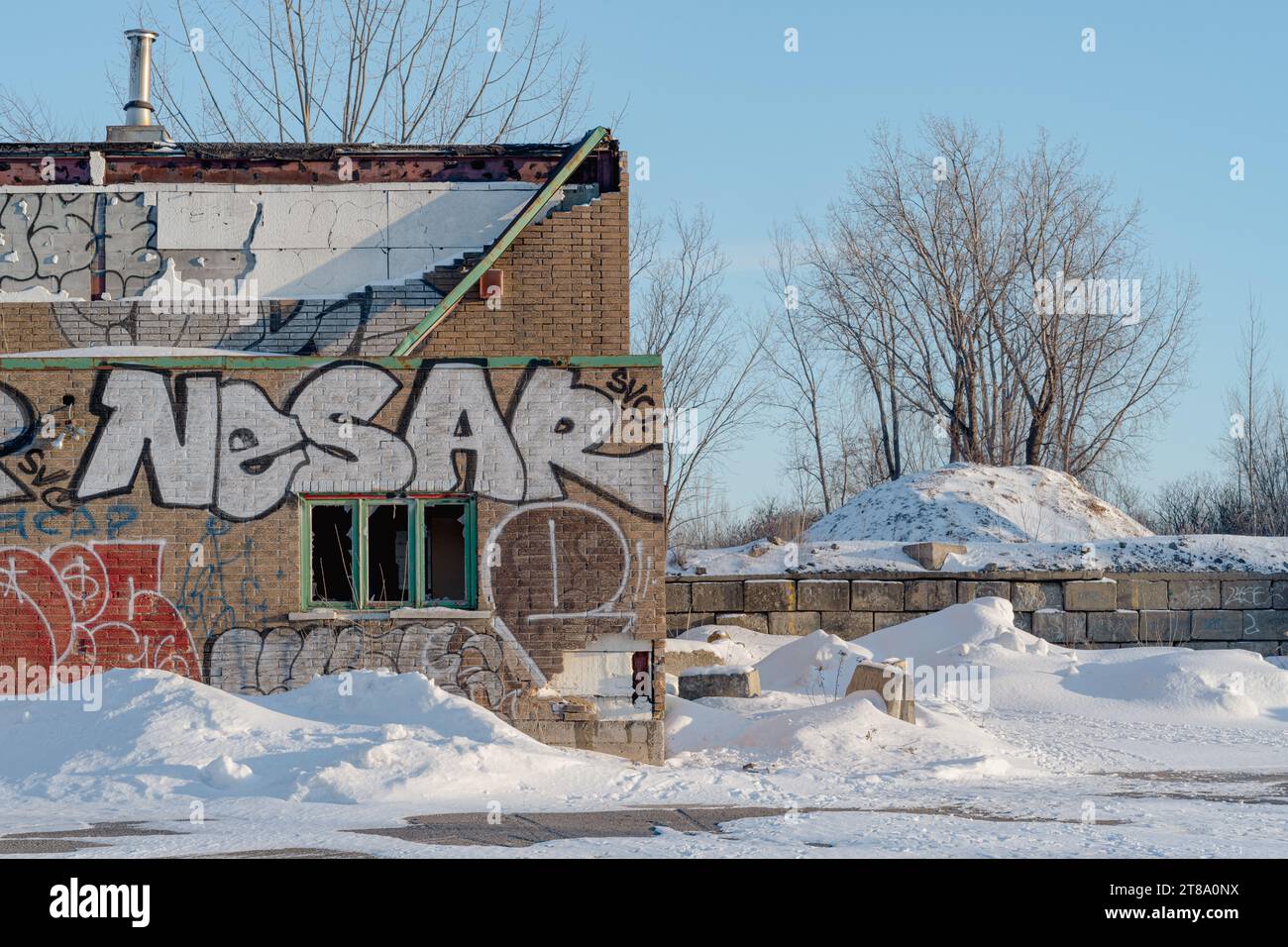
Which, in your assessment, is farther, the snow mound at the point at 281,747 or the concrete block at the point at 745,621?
the concrete block at the point at 745,621

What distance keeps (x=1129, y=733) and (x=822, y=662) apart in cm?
360

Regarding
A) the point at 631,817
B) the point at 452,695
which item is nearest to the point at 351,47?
the point at 452,695

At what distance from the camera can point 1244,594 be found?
20.9m

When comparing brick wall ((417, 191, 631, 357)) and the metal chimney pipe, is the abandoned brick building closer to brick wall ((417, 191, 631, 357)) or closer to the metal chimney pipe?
brick wall ((417, 191, 631, 357))

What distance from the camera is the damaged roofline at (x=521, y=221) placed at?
16.6 metres

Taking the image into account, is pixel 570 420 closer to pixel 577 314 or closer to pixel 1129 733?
pixel 577 314

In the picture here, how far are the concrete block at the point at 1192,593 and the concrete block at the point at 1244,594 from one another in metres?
0.12

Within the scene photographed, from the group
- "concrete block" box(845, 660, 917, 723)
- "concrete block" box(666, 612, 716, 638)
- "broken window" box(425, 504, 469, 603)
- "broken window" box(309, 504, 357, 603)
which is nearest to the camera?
"concrete block" box(845, 660, 917, 723)

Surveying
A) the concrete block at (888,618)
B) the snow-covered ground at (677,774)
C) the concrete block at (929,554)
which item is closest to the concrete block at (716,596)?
the concrete block at (888,618)

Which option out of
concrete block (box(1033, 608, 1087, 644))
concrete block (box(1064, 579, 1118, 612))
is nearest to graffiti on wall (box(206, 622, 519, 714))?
concrete block (box(1033, 608, 1087, 644))

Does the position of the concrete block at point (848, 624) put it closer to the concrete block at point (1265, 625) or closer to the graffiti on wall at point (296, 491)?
the concrete block at point (1265, 625)

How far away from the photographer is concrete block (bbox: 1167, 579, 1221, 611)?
68.0ft

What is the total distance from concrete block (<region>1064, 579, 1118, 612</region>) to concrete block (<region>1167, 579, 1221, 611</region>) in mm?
968

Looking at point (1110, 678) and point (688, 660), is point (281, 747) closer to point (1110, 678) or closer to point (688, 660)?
point (688, 660)
